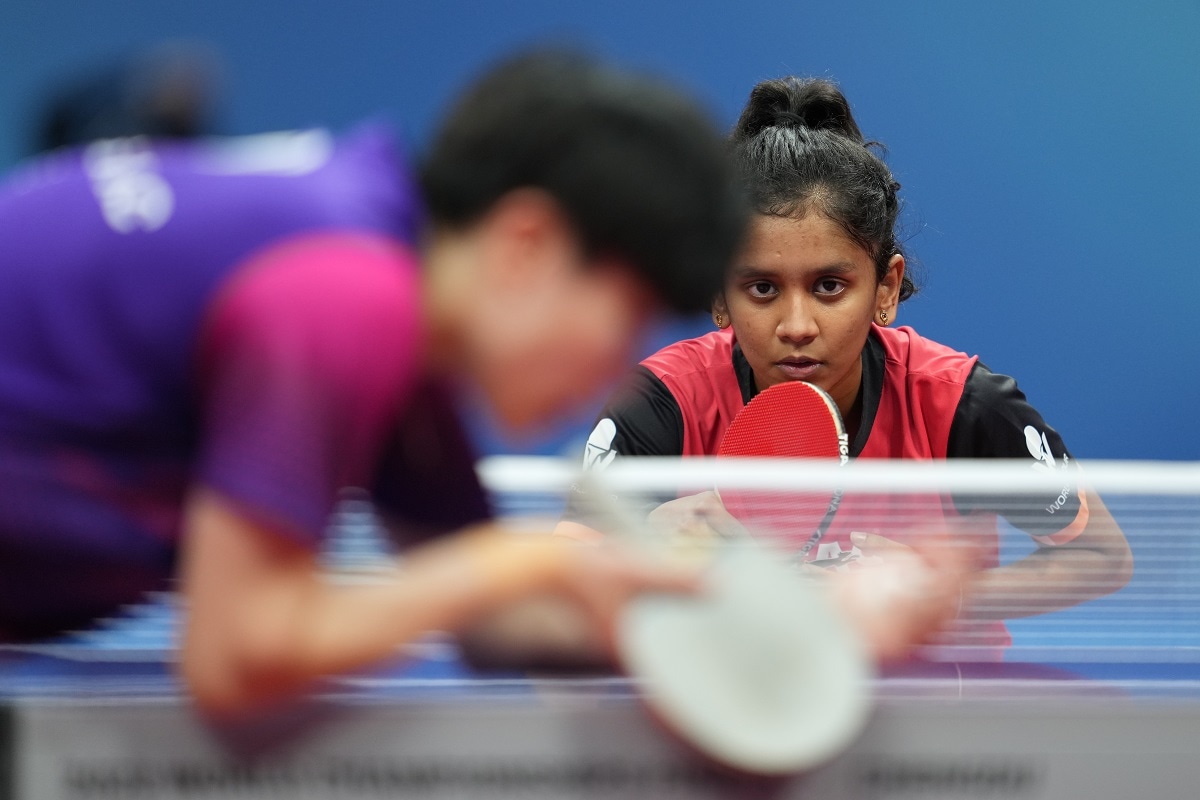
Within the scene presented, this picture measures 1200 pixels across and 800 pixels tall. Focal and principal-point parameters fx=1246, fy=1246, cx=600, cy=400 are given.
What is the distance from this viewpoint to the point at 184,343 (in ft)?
2.55

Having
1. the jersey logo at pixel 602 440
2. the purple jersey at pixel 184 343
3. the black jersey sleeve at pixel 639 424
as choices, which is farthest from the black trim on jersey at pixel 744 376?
the purple jersey at pixel 184 343

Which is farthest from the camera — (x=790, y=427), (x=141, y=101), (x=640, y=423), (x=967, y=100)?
(x=967, y=100)

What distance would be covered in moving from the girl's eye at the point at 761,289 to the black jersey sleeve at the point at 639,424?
0.71ft

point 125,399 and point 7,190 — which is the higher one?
point 7,190

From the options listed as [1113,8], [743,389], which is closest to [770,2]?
[1113,8]

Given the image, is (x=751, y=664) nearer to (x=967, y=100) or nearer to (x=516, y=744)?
(x=516, y=744)

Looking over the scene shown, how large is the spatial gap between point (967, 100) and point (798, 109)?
145cm

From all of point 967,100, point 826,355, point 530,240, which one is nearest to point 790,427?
point 826,355

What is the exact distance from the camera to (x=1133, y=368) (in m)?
3.44

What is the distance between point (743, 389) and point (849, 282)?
0.26 meters

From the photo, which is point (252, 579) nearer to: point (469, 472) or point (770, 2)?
point (469, 472)

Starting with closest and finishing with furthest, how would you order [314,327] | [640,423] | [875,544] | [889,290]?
1. [314,327]
2. [875,544]
3. [640,423]
4. [889,290]

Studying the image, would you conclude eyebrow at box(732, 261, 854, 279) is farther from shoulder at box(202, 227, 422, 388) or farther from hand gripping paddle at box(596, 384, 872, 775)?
shoulder at box(202, 227, 422, 388)

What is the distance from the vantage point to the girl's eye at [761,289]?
1867mm
